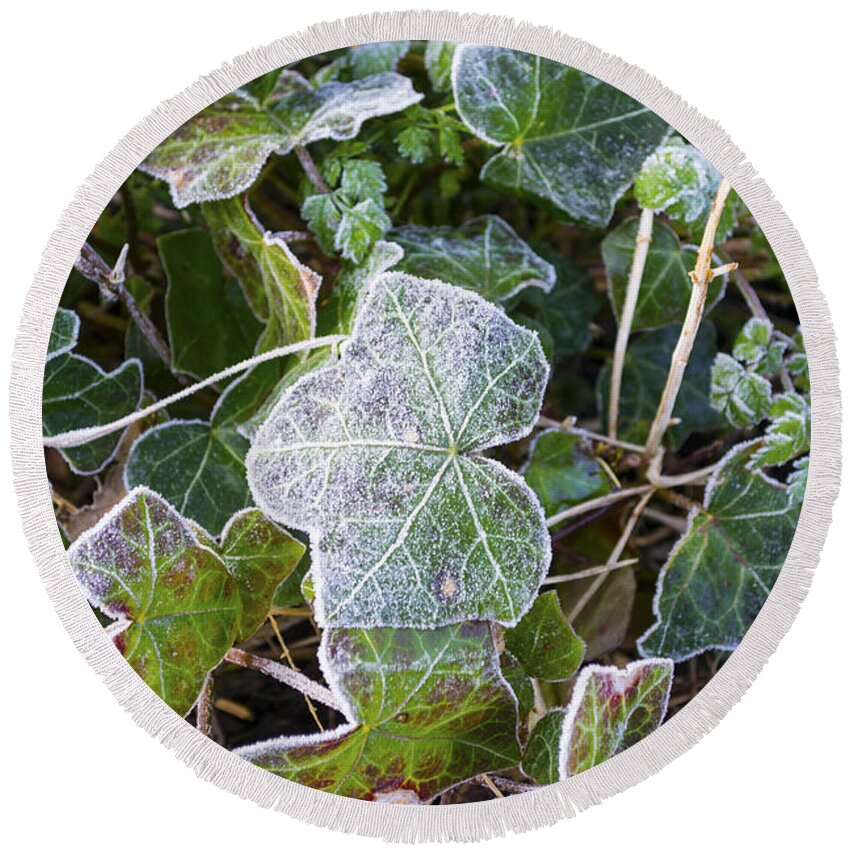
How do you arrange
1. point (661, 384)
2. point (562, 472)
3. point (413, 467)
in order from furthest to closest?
1. point (661, 384)
2. point (562, 472)
3. point (413, 467)

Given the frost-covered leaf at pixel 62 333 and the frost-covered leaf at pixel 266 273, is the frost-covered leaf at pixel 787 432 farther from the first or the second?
the frost-covered leaf at pixel 62 333

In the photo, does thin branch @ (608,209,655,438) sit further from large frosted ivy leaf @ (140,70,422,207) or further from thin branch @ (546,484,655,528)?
large frosted ivy leaf @ (140,70,422,207)

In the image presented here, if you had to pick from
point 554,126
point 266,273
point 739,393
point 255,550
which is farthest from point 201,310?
point 739,393

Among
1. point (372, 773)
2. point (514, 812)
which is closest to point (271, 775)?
point (372, 773)

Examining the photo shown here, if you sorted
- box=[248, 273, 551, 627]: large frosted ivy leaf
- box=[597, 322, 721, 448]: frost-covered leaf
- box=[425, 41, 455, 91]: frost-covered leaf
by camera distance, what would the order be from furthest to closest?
box=[597, 322, 721, 448]: frost-covered leaf → box=[425, 41, 455, 91]: frost-covered leaf → box=[248, 273, 551, 627]: large frosted ivy leaf

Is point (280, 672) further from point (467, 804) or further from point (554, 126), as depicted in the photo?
point (554, 126)

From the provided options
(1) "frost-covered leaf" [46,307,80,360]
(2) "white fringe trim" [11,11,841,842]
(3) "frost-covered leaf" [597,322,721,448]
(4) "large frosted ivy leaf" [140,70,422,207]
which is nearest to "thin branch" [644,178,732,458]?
(2) "white fringe trim" [11,11,841,842]
